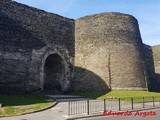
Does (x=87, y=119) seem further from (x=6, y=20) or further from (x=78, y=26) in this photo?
(x=78, y=26)

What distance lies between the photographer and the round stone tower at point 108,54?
2620 centimetres

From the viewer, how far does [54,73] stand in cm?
2675

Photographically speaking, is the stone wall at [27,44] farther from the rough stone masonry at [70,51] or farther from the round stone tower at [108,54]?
the round stone tower at [108,54]

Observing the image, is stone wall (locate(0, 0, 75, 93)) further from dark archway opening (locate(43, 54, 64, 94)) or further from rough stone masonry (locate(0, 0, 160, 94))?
dark archway opening (locate(43, 54, 64, 94))

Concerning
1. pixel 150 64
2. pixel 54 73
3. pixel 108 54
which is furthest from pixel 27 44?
pixel 150 64

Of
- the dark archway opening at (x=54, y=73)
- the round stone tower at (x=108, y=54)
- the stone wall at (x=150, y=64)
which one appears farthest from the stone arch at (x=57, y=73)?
the stone wall at (x=150, y=64)

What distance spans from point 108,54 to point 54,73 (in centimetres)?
593

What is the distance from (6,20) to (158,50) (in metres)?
23.9

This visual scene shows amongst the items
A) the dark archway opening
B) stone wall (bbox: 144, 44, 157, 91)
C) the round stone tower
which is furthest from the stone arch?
stone wall (bbox: 144, 44, 157, 91)

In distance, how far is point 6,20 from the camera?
22.0 m

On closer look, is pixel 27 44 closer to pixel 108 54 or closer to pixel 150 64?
pixel 108 54

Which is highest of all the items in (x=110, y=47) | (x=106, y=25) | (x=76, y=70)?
(x=106, y=25)

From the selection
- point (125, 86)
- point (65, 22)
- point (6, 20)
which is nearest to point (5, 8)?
point (6, 20)

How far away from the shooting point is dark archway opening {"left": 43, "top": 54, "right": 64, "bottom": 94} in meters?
25.9
